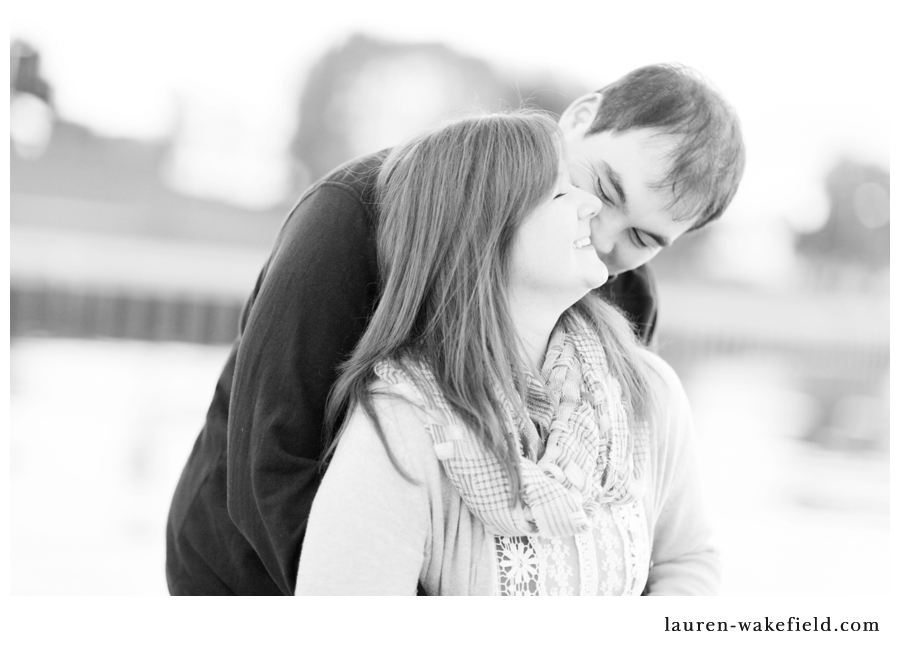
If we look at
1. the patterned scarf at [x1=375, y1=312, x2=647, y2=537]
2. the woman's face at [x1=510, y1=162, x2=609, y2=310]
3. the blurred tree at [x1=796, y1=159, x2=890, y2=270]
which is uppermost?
the woman's face at [x1=510, y1=162, x2=609, y2=310]

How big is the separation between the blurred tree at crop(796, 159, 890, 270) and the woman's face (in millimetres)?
32414

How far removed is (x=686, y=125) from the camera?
6.07ft

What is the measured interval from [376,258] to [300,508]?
0.45 metres

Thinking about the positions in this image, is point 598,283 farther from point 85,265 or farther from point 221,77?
point 221,77

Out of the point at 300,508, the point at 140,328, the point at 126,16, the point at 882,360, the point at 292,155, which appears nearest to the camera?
the point at 300,508

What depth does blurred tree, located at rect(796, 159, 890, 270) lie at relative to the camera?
3184 cm

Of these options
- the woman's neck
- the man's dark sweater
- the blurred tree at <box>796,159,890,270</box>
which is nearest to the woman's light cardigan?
the man's dark sweater

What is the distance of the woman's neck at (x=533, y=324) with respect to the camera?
1.62 meters

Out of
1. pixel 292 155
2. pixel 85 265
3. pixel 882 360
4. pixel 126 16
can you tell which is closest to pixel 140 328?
pixel 85 265

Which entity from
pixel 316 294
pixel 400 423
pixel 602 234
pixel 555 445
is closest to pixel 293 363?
pixel 316 294

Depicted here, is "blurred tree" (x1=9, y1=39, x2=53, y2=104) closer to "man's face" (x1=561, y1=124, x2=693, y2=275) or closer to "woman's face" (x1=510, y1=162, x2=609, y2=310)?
"man's face" (x1=561, y1=124, x2=693, y2=275)

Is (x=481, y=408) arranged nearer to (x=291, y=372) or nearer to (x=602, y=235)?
(x=291, y=372)

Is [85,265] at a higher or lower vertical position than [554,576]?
lower

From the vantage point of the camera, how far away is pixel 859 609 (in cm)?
189
